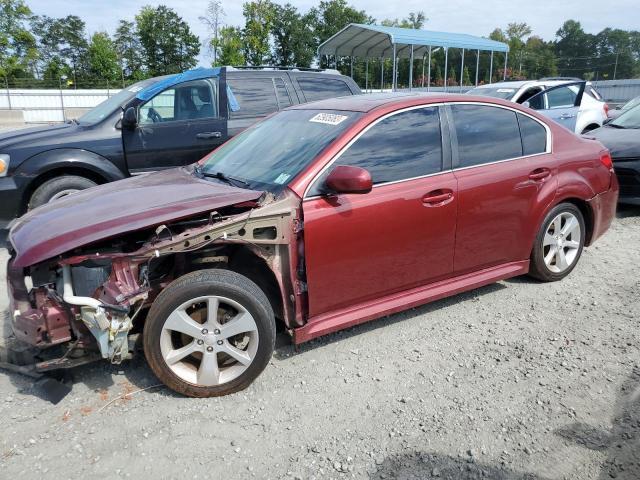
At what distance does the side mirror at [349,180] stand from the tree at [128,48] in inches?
2362

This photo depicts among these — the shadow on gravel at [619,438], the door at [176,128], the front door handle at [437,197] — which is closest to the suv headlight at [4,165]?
the door at [176,128]

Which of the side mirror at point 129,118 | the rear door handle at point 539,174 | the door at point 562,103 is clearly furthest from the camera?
the door at point 562,103

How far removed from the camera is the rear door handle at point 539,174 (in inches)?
157

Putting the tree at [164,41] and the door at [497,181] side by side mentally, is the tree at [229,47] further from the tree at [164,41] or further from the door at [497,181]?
the door at [497,181]

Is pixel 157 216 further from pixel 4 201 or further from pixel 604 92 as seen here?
pixel 604 92

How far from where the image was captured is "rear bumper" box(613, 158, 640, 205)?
21.1 feet

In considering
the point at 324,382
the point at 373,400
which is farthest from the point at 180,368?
the point at 373,400

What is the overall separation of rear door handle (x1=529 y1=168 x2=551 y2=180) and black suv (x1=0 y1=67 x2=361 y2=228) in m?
3.55

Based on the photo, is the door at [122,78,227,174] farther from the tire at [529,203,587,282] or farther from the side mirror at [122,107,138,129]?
the tire at [529,203,587,282]

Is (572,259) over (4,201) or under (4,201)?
under

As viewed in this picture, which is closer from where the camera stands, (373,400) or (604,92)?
(373,400)

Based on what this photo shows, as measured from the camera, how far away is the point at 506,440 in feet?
8.31

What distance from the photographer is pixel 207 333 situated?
285 centimetres

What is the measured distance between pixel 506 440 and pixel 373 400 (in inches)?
28.6
